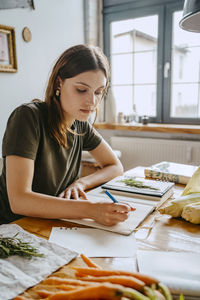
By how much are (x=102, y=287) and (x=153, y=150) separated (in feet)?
8.26

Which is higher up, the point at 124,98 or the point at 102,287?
the point at 124,98

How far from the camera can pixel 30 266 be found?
593 mm

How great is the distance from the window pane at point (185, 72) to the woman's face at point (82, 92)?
6.72 feet

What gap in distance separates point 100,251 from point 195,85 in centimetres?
261

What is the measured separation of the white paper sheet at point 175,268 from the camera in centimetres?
52

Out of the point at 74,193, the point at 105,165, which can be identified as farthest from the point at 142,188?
the point at 105,165

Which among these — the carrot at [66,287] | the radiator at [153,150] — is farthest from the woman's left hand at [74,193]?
the radiator at [153,150]

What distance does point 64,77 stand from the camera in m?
1.13

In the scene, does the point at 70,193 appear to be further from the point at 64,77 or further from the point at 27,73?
Answer: the point at 27,73

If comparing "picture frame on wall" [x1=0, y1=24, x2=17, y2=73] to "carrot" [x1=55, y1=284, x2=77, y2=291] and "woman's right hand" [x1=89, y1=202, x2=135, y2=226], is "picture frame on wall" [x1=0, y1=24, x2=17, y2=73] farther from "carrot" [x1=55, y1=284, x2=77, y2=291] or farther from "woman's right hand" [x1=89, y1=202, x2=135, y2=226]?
"carrot" [x1=55, y1=284, x2=77, y2=291]

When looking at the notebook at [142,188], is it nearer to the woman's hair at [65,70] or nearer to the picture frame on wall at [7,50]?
the woman's hair at [65,70]

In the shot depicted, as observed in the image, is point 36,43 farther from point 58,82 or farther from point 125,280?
point 125,280

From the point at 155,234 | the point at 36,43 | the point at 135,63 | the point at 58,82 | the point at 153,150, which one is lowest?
the point at 153,150

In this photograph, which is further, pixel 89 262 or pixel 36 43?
pixel 36 43
